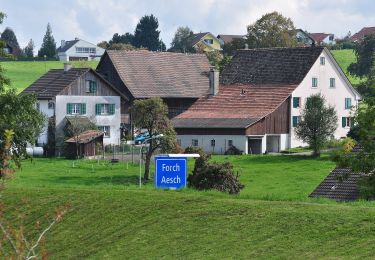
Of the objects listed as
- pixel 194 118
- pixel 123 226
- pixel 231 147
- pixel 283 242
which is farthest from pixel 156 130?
pixel 283 242

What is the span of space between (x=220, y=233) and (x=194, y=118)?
57374 millimetres

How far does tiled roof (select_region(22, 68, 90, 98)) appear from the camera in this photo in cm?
8112

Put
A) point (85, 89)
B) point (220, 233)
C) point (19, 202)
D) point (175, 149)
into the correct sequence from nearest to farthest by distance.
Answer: point (220, 233) → point (19, 202) → point (175, 149) → point (85, 89)

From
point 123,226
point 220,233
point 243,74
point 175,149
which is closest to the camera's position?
point 220,233

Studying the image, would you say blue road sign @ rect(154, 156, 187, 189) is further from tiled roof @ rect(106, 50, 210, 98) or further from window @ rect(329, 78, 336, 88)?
window @ rect(329, 78, 336, 88)

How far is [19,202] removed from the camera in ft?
105

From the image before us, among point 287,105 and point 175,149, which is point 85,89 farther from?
point 175,149

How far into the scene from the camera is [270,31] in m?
127

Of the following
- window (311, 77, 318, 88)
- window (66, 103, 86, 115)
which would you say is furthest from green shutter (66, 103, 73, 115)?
A: window (311, 77, 318, 88)

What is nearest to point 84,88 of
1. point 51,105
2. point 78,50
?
point 51,105

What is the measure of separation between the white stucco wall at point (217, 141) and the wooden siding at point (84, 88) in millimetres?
7632

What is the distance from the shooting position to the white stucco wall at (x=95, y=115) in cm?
8044

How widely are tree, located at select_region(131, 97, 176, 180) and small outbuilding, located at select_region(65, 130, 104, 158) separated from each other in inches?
481

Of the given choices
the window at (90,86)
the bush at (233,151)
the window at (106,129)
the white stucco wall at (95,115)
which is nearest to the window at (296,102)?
the bush at (233,151)
